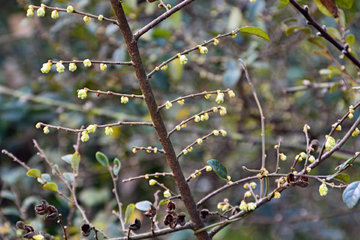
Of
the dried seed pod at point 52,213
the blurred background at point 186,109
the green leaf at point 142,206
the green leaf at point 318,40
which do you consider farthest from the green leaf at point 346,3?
the dried seed pod at point 52,213

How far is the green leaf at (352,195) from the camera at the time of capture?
1.87ft

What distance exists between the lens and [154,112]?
564mm

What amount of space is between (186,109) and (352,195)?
1212 mm

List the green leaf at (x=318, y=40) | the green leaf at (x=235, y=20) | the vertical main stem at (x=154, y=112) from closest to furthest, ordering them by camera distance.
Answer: the vertical main stem at (x=154, y=112), the green leaf at (x=318, y=40), the green leaf at (x=235, y=20)

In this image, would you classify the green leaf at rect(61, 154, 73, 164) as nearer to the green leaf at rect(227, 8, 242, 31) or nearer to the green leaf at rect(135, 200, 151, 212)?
the green leaf at rect(135, 200, 151, 212)

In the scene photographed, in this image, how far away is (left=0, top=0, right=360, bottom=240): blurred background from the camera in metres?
1.46

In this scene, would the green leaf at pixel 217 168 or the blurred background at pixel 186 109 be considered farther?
the blurred background at pixel 186 109

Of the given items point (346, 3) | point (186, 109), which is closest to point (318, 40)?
point (346, 3)

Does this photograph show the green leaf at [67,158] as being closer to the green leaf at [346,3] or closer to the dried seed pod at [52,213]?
the dried seed pod at [52,213]

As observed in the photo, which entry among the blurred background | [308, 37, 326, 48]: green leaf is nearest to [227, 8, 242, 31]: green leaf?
the blurred background

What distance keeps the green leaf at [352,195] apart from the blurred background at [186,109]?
69cm

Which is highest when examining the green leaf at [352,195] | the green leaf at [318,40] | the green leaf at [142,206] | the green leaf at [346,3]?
the green leaf at [346,3]

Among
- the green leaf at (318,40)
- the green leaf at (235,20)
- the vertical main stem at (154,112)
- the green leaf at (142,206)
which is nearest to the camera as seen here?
the vertical main stem at (154,112)

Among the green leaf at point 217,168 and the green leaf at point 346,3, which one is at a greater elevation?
the green leaf at point 346,3
